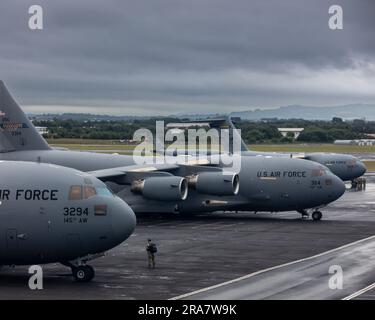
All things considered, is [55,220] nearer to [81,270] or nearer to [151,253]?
[81,270]

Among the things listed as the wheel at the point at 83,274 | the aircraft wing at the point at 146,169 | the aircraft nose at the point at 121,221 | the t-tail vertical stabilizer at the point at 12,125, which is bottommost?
the wheel at the point at 83,274

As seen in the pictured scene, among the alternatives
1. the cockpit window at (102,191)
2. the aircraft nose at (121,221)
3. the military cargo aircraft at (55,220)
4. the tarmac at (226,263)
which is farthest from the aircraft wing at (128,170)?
the military cargo aircraft at (55,220)

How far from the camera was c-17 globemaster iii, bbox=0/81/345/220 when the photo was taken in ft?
157

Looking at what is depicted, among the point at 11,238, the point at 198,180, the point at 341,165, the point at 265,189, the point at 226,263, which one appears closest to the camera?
the point at 11,238

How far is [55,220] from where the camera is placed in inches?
1038

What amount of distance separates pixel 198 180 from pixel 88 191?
21.8 metres

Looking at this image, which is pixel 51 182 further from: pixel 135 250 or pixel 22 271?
pixel 135 250

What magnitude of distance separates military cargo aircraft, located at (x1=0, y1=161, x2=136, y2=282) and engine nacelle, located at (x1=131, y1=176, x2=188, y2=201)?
1950 cm

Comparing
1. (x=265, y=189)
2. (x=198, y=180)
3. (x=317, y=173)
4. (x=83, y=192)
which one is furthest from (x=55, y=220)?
(x=317, y=173)

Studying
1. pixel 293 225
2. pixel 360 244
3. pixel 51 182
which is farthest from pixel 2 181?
pixel 293 225

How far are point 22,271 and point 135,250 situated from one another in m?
7.71

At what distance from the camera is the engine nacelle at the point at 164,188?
46938 mm

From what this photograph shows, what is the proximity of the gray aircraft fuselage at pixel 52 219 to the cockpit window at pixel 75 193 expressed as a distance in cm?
3

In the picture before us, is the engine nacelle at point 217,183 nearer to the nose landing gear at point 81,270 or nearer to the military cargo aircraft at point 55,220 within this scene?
the military cargo aircraft at point 55,220
